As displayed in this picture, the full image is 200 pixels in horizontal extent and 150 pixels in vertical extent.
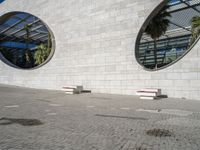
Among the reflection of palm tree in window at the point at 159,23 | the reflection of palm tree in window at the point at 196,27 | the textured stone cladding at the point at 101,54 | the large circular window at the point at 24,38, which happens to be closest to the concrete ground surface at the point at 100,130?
the textured stone cladding at the point at 101,54

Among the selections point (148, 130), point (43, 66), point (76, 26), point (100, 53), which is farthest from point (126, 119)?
point (43, 66)

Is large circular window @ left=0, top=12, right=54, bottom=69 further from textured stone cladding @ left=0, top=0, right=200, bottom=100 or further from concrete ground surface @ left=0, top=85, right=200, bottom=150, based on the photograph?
concrete ground surface @ left=0, top=85, right=200, bottom=150

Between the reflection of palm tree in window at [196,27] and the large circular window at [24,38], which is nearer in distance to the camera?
the reflection of palm tree in window at [196,27]

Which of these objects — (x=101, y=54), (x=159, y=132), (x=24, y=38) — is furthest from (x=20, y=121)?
(x=24, y=38)

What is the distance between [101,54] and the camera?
1794 cm

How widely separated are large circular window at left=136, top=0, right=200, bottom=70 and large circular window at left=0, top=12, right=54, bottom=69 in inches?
416

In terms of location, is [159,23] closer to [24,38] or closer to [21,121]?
[21,121]

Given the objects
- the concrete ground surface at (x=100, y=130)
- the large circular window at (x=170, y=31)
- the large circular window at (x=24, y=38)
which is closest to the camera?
the concrete ground surface at (x=100, y=130)

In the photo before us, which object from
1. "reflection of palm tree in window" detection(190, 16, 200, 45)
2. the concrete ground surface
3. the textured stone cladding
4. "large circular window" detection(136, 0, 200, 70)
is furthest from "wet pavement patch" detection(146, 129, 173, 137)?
"reflection of palm tree in window" detection(190, 16, 200, 45)

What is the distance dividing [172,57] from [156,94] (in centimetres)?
2461

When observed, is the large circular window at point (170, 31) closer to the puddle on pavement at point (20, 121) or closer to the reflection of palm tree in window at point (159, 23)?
the reflection of palm tree in window at point (159, 23)

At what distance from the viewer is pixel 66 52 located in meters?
20.6

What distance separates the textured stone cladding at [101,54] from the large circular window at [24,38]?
2.28m

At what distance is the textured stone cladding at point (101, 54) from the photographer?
1423cm
